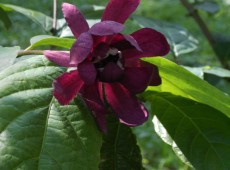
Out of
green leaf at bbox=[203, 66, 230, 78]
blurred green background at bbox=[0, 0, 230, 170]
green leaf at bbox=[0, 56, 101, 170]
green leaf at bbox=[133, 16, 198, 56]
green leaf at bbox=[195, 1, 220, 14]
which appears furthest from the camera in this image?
blurred green background at bbox=[0, 0, 230, 170]

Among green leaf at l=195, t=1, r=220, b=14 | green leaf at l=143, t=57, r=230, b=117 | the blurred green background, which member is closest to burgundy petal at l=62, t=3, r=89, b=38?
green leaf at l=143, t=57, r=230, b=117

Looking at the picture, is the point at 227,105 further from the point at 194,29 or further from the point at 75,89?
the point at 194,29

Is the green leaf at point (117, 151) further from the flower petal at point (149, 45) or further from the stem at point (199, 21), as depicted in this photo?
the stem at point (199, 21)

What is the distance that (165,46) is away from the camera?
0.88 m

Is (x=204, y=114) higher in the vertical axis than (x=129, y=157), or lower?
higher

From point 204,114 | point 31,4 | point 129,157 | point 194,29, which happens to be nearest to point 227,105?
point 204,114

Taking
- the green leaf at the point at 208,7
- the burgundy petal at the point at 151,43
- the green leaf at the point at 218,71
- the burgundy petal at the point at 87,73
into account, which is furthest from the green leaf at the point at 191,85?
the green leaf at the point at 208,7

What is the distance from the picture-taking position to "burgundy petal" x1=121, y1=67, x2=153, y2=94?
88 cm

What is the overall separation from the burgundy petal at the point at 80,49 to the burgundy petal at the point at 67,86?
0.03 m

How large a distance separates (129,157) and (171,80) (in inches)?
7.3

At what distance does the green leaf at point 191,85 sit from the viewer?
0.91 metres

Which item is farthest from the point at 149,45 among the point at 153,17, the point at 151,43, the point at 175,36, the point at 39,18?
the point at 153,17

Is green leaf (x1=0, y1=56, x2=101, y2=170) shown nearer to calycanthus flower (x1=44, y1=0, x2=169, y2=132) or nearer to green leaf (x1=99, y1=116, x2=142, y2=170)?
calycanthus flower (x1=44, y1=0, x2=169, y2=132)

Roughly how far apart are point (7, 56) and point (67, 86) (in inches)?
4.3
